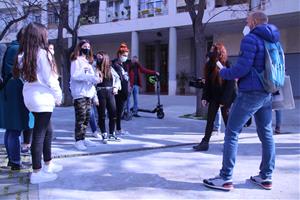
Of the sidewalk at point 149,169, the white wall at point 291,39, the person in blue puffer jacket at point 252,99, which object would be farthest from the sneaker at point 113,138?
the white wall at point 291,39

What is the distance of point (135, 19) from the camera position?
87.2 feet

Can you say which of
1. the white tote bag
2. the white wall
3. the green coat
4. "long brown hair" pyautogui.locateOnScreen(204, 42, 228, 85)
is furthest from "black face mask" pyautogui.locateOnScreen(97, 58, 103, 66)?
the white wall

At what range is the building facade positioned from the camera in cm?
2230

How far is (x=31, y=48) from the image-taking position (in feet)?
15.6

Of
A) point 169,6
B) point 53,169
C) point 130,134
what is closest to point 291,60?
point 169,6

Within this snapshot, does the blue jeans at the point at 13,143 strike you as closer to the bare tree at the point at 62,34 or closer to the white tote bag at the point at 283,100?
the white tote bag at the point at 283,100

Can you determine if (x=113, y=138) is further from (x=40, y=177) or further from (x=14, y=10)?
(x=14, y=10)

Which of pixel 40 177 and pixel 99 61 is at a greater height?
pixel 99 61

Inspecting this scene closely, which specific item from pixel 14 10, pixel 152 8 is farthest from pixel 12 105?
pixel 152 8

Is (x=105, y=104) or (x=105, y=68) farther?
(x=105, y=68)

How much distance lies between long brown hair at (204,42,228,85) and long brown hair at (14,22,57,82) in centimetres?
260

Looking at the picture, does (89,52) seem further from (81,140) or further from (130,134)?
(130,134)

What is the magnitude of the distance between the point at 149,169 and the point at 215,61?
2.03m

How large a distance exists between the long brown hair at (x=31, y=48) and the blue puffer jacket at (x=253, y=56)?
2.11 metres
